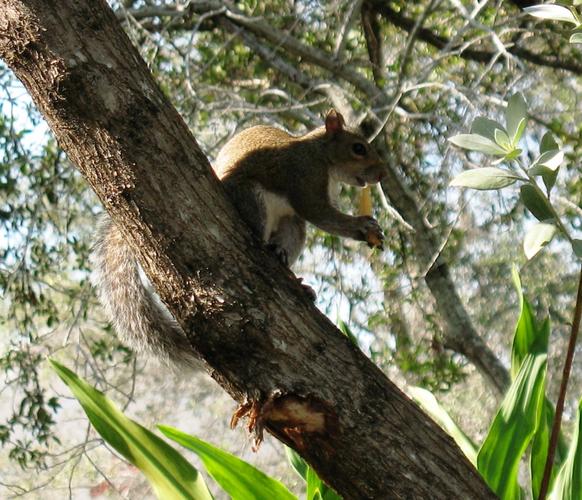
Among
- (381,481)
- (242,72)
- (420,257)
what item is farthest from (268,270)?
(242,72)

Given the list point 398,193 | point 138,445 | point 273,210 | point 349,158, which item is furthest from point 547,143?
point 398,193

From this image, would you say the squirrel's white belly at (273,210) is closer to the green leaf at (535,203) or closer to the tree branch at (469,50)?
the green leaf at (535,203)

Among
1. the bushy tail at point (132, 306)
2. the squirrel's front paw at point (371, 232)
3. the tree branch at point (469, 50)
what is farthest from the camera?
the tree branch at point (469, 50)

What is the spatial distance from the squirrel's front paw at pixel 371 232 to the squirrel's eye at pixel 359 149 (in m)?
0.36

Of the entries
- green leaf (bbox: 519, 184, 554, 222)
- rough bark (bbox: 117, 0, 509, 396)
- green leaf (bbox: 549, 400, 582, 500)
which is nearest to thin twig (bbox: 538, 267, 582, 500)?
green leaf (bbox: 519, 184, 554, 222)

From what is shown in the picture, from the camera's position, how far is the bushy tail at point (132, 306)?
1815 mm

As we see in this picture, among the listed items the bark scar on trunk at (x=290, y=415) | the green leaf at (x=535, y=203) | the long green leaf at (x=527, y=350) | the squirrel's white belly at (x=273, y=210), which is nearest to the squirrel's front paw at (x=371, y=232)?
the squirrel's white belly at (x=273, y=210)

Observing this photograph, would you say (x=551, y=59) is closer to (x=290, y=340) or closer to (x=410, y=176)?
(x=410, y=176)

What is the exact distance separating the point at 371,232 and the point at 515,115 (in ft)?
3.49

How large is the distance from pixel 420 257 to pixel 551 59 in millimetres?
1337

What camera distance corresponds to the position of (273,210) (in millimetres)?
2348

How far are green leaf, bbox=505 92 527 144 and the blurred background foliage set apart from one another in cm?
215

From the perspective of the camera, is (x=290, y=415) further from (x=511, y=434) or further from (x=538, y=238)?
(x=511, y=434)

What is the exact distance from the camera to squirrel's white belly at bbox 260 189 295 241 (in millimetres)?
2260
